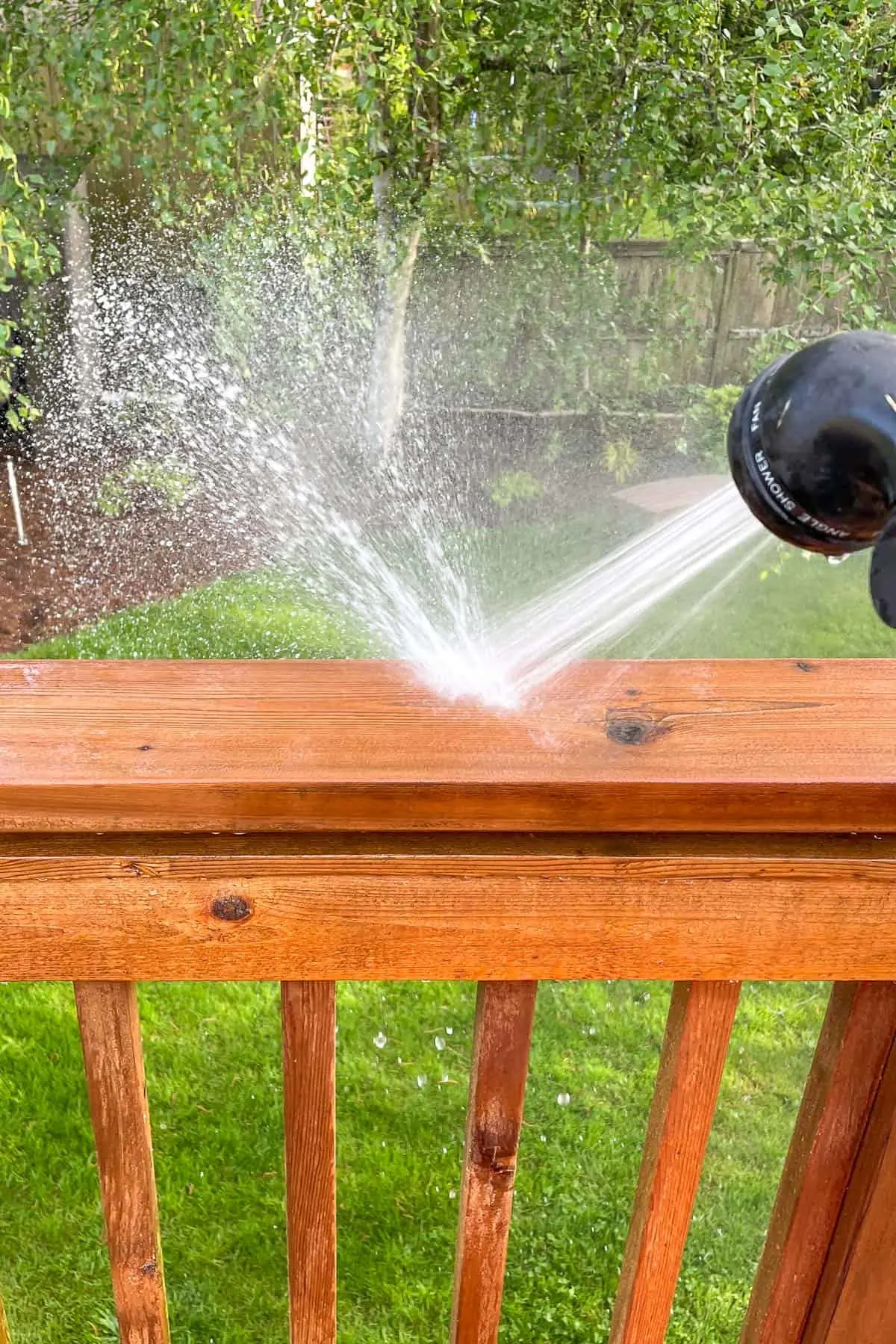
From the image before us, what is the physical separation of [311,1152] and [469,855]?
35 centimetres

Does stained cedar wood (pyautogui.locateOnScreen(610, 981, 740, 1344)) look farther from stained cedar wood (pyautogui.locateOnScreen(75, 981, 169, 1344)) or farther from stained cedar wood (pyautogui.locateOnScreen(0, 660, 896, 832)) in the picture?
stained cedar wood (pyautogui.locateOnScreen(75, 981, 169, 1344))

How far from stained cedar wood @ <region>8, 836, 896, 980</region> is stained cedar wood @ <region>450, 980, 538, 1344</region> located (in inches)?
2.5

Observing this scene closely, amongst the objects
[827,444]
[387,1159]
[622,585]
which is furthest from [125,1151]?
[622,585]

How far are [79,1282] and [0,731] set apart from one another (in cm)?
143

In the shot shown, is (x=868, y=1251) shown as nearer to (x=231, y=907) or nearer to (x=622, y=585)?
(x=231, y=907)

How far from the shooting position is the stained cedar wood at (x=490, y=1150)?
83 centimetres

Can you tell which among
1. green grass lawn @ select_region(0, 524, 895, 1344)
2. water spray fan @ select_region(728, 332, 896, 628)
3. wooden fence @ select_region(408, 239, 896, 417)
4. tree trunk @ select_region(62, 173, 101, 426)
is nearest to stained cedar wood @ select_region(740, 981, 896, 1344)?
water spray fan @ select_region(728, 332, 896, 628)

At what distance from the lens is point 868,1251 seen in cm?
90

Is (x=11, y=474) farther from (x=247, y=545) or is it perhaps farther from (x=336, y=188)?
(x=336, y=188)

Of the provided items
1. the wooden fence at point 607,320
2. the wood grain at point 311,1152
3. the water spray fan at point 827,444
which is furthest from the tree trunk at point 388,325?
the wood grain at point 311,1152

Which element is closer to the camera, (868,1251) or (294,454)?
(868,1251)

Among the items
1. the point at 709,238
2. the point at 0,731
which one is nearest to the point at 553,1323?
the point at 0,731

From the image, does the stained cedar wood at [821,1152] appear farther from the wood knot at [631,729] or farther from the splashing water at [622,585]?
the splashing water at [622,585]

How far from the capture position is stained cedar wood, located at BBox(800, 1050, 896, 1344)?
862 mm
